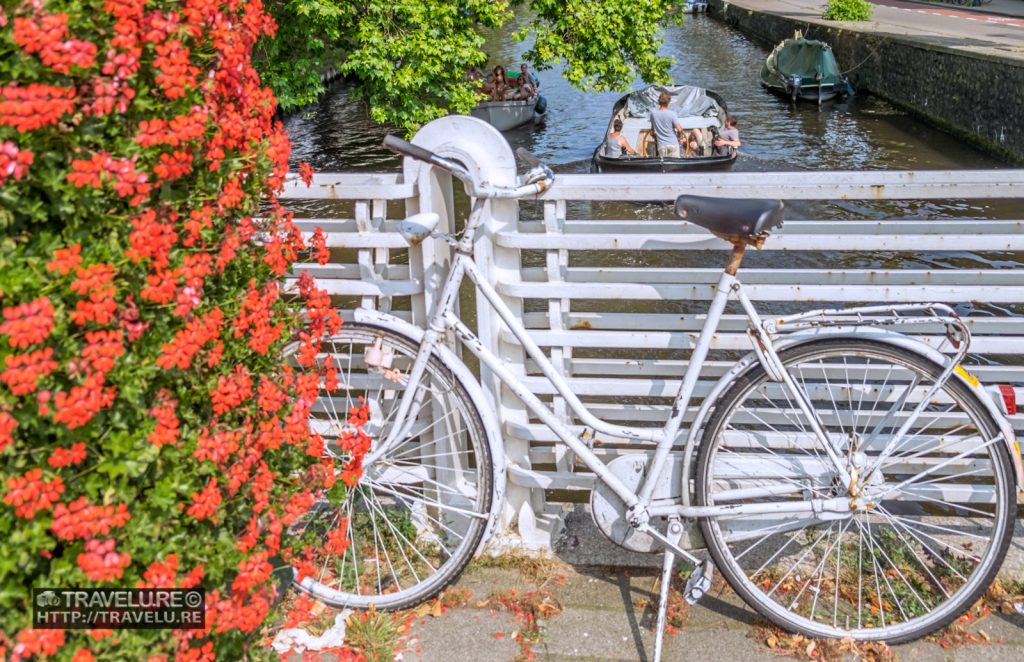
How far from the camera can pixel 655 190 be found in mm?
3035

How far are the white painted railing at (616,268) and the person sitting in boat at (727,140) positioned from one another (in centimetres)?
1237

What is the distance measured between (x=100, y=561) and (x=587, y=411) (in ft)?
4.80

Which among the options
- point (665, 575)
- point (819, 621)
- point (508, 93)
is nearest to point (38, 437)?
point (665, 575)

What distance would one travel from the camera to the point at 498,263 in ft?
10.5

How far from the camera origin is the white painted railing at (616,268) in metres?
2.98

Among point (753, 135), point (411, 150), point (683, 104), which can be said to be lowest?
point (753, 135)

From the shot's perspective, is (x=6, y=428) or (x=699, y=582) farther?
(x=699, y=582)

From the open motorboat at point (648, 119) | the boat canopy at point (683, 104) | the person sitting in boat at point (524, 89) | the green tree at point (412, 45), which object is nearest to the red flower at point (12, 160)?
the green tree at point (412, 45)

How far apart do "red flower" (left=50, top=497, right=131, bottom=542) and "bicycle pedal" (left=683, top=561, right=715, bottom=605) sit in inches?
64.4

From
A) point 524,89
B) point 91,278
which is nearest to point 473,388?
point 91,278

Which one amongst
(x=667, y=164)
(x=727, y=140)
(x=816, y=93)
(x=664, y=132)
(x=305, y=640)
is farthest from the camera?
(x=816, y=93)

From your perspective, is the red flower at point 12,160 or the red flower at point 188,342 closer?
the red flower at point 12,160

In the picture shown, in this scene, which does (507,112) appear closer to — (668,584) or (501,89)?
(501,89)

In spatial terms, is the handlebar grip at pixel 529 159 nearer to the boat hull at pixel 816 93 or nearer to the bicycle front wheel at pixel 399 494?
the bicycle front wheel at pixel 399 494
